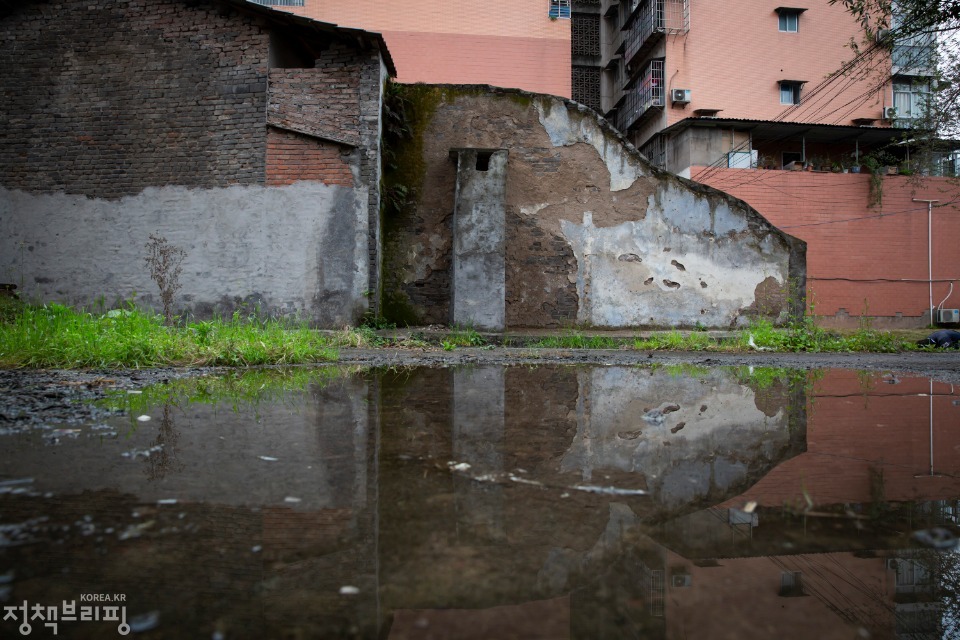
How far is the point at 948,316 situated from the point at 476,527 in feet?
68.5

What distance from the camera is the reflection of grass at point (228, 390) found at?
2.71 metres

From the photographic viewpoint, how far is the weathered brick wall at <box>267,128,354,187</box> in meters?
7.85

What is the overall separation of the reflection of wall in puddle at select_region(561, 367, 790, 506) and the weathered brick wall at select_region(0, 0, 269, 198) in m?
6.54

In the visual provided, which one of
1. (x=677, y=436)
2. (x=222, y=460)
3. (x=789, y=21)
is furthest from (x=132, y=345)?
(x=789, y=21)

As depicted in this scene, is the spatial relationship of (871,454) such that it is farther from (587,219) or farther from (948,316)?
(948,316)

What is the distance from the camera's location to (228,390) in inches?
124

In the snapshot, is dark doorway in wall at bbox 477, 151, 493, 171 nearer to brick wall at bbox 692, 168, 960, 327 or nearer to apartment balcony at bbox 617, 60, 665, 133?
brick wall at bbox 692, 168, 960, 327

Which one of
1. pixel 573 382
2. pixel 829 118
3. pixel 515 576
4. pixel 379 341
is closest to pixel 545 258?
pixel 379 341

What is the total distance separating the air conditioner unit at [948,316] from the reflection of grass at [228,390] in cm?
1928

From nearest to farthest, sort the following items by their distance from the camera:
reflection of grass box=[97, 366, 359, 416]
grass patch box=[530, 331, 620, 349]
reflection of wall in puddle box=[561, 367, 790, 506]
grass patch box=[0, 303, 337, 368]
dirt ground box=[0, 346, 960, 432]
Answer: reflection of wall in puddle box=[561, 367, 790, 506] → dirt ground box=[0, 346, 960, 432] → reflection of grass box=[97, 366, 359, 416] → grass patch box=[0, 303, 337, 368] → grass patch box=[530, 331, 620, 349]

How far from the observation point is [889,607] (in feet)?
3.13

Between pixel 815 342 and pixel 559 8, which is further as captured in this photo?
pixel 559 8

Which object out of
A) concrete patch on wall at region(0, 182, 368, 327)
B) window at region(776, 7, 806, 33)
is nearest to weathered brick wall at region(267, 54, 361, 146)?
concrete patch on wall at region(0, 182, 368, 327)

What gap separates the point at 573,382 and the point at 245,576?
2926 mm
